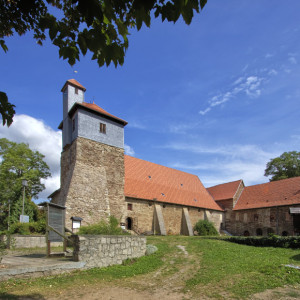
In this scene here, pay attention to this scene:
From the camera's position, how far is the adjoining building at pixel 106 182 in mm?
21125

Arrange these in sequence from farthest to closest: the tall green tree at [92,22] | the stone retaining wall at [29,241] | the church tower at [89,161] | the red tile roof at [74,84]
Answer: the red tile roof at [74,84] → the church tower at [89,161] → the stone retaining wall at [29,241] → the tall green tree at [92,22]

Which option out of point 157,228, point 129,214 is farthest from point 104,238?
point 157,228

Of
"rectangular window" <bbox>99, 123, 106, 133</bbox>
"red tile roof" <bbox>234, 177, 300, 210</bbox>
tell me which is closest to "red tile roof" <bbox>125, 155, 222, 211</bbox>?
"red tile roof" <bbox>234, 177, 300, 210</bbox>

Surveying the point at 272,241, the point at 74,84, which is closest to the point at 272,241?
the point at 272,241

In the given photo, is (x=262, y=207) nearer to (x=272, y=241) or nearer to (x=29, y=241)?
(x=272, y=241)

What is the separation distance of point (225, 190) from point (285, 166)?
11.9 m

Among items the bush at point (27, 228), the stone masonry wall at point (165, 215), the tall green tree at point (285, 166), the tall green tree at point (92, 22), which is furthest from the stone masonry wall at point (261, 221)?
the tall green tree at point (92, 22)

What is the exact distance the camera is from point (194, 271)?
9.01 metres

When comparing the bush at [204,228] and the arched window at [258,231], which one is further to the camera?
the arched window at [258,231]

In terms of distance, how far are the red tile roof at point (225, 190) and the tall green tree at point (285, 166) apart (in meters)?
8.35

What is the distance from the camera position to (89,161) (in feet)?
73.5

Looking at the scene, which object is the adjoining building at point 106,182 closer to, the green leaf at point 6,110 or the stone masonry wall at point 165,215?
the stone masonry wall at point 165,215

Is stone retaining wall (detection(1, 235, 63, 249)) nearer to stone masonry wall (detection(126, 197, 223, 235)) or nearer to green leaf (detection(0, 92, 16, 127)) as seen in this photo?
stone masonry wall (detection(126, 197, 223, 235))

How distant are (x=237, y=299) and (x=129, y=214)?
20112mm
